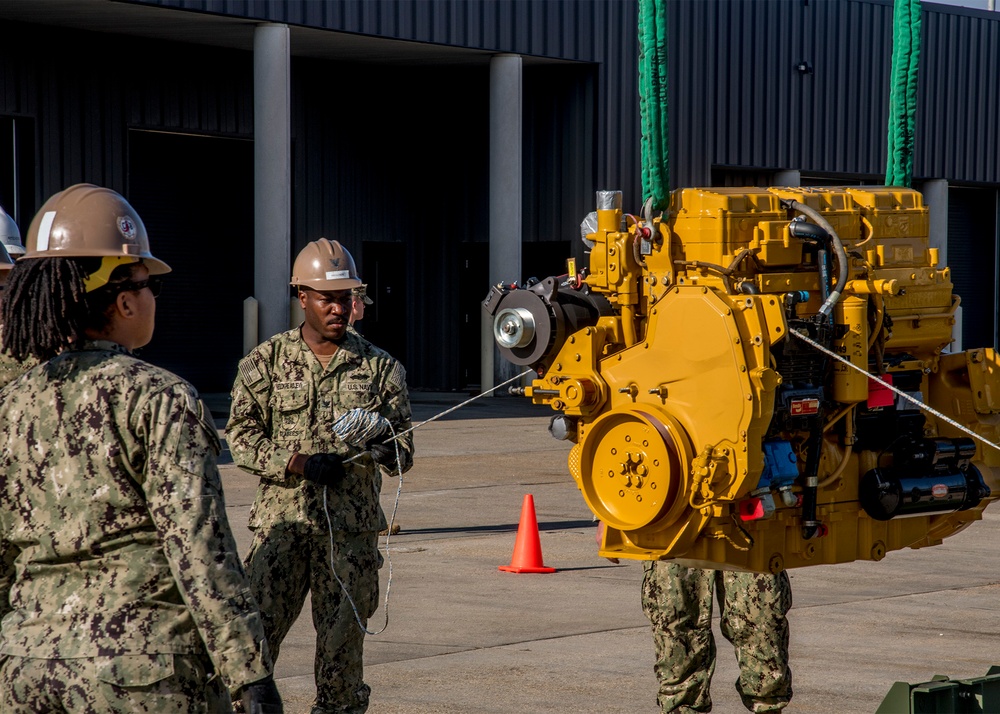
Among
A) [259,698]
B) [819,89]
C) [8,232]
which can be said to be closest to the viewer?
[259,698]

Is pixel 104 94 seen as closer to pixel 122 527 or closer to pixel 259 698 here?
pixel 122 527

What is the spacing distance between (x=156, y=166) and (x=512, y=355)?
69.9 ft

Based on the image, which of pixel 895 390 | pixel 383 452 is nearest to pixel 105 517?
pixel 383 452

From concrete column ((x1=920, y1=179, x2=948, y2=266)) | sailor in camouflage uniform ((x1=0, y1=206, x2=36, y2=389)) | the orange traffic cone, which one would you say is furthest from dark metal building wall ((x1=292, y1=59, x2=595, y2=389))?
sailor in camouflage uniform ((x1=0, y1=206, x2=36, y2=389))

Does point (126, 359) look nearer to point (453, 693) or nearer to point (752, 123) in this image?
point (453, 693)

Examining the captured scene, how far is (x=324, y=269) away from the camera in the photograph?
586 centimetres

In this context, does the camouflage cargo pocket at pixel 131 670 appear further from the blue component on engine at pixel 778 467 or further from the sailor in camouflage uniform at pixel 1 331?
the blue component on engine at pixel 778 467

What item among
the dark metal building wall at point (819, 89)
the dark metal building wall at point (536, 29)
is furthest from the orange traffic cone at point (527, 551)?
the dark metal building wall at point (819, 89)

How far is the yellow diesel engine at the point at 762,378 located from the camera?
4699mm

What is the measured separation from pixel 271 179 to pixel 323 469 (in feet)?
56.5

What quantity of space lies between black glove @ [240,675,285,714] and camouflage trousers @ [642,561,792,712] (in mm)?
→ 2825

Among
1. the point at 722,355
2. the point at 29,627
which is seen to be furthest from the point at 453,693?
the point at 29,627

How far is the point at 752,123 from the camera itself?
27812mm

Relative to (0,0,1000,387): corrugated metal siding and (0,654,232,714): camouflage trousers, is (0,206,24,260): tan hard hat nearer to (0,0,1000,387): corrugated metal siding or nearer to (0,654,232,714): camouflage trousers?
(0,654,232,714): camouflage trousers
